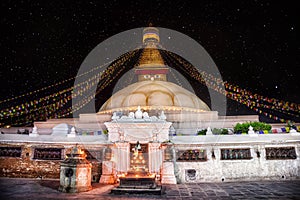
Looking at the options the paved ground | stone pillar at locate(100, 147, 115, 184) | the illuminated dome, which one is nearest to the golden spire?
the illuminated dome

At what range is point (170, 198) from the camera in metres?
8.13

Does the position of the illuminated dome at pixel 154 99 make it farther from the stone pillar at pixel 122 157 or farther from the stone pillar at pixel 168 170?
the stone pillar at pixel 168 170

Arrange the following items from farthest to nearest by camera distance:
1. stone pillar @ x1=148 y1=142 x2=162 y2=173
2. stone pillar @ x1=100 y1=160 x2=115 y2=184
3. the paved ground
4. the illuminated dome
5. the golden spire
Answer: the golden spire < the illuminated dome < stone pillar @ x1=148 y1=142 x2=162 y2=173 < stone pillar @ x1=100 y1=160 x2=115 y2=184 < the paved ground

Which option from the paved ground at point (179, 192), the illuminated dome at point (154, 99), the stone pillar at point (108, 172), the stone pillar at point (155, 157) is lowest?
the paved ground at point (179, 192)

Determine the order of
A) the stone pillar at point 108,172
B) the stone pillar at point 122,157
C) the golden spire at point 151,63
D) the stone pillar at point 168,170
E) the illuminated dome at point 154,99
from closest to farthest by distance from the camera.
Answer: the stone pillar at point 168,170 < the stone pillar at point 108,172 < the stone pillar at point 122,157 < the illuminated dome at point 154,99 < the golden spire at point 151,63

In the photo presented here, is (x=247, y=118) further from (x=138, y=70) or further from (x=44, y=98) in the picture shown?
(x=44, y=98)

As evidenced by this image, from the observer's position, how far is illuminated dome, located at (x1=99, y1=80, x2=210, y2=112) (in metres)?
20.0

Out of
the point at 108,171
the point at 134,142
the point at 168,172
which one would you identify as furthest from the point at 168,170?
the point at 108,171

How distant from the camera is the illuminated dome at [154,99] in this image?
20031 millimetres

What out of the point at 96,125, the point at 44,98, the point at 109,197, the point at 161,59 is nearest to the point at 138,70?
the point at 161,59

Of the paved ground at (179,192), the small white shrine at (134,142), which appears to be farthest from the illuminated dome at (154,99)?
the paved ground at (179,192)

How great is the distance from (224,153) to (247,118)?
28.0ft

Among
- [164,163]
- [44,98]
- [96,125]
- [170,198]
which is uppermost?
[44,98]

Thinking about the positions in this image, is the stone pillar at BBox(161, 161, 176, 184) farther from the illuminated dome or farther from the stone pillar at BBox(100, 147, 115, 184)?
the illuminated dome
